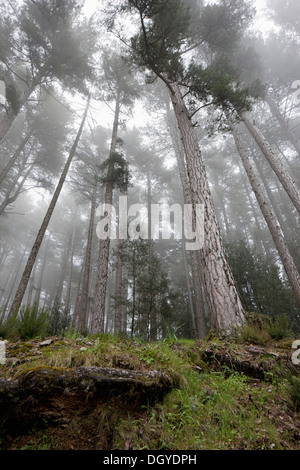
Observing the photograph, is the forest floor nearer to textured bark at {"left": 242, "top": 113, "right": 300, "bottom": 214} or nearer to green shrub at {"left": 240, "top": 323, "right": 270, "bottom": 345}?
green shrub at {"left": 240, "top": 323, "right": 270, "bottom": 345}

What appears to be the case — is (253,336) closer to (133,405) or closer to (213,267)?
Answer: (213,267)

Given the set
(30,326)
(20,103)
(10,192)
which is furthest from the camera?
(10,192)

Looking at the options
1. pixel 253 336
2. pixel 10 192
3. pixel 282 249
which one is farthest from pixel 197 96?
pixel 10 192

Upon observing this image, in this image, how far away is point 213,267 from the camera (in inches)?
177

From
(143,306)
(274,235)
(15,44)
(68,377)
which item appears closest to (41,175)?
(15,44)

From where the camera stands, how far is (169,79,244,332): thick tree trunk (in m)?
4.10

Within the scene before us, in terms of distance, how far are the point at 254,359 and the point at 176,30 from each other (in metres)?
8.06

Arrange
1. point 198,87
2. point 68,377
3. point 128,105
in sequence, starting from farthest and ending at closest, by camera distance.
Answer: point 128,105 → point 198,87 → point 68,377

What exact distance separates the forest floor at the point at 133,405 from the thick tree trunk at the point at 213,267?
159 cm

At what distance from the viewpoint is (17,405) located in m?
1.66

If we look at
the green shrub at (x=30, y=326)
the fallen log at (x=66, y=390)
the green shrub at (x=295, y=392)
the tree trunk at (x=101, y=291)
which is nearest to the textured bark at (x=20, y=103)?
the tree trunk at (x=101, y=291)

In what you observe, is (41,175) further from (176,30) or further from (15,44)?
(176,30)

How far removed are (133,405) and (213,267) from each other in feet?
10.3

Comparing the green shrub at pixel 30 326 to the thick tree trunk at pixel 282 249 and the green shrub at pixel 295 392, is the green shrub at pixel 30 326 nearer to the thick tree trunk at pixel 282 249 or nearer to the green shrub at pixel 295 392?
the green shrub at pixel 295 392
